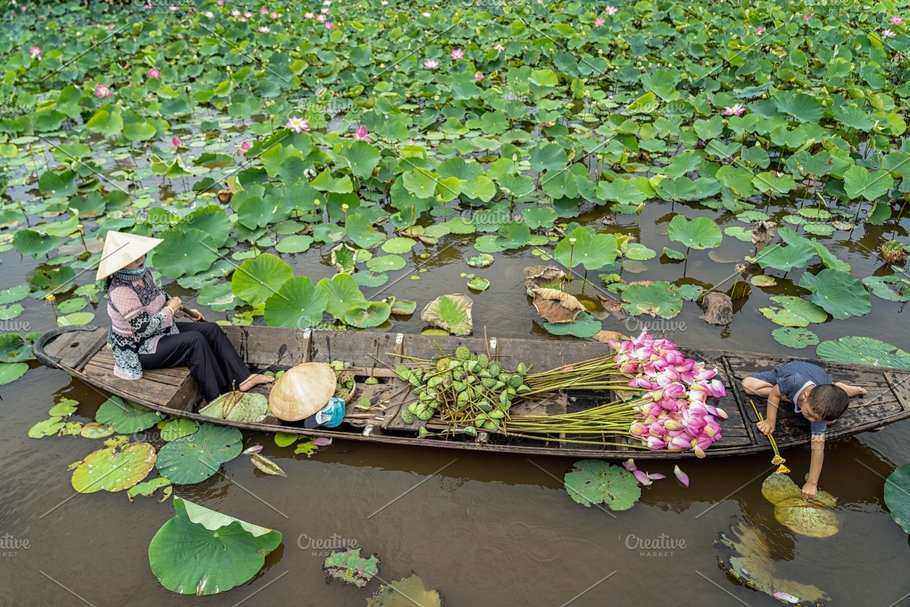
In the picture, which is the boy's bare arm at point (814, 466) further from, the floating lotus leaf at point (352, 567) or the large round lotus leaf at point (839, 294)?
the floating lotus leaf at point (352, 567)

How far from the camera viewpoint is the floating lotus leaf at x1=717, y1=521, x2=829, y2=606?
125 inches

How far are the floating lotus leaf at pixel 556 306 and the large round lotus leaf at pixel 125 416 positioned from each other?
3.11 meters

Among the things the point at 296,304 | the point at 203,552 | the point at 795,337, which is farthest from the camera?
the point at 795,337

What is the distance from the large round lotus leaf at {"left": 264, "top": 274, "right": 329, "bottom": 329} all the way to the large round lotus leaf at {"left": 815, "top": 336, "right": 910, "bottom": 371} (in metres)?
3.94

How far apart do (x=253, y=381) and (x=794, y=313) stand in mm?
4508

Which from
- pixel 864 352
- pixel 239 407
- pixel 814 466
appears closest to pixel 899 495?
pixel 814 466

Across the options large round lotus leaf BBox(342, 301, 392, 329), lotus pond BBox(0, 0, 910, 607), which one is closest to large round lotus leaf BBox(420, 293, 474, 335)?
lotus pond BBox(0, 0, 910, 607)

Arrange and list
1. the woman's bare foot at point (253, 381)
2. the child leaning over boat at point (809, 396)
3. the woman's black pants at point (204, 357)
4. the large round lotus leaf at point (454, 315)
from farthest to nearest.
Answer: the large round lotus leaf at point (454, 315) < the woman's bare foot at point (253, 381) < the woman's black pants at point (204, 357) < the child leaning over boat at point (809, 396)

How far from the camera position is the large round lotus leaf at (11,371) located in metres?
4.71

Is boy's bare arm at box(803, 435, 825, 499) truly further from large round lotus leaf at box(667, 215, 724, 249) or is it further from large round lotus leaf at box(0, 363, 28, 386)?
large round lotus leaf at box(0, 363, 28, 386)

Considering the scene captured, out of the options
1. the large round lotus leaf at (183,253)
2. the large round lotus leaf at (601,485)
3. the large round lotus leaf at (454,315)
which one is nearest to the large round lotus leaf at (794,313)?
the large round lotus leaf at (601,485)

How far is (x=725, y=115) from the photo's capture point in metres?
8.15

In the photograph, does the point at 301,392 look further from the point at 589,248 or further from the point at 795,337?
the point at 795,337

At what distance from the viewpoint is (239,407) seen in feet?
13.6
